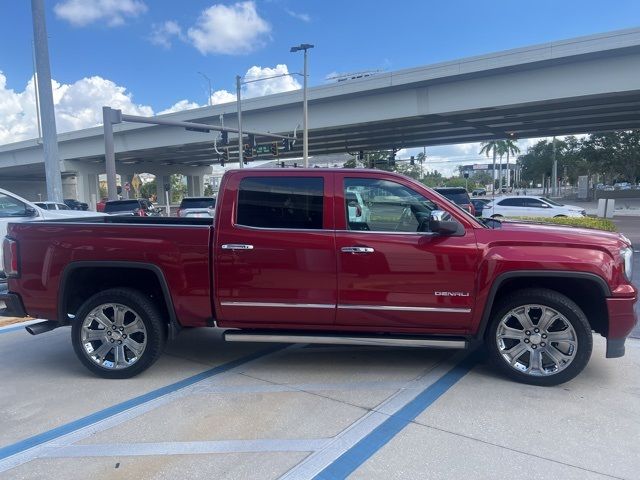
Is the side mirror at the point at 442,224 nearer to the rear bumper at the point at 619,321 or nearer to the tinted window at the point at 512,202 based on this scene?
the rear bumper at the point at 619,321

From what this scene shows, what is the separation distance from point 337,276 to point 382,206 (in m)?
0.79

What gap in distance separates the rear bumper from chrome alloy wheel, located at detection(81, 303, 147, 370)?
424 centimetres

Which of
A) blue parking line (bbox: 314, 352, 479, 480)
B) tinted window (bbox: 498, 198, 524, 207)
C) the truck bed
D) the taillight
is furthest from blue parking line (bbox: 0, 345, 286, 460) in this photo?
tinted window (bbox: 498, 198, 524, 207)

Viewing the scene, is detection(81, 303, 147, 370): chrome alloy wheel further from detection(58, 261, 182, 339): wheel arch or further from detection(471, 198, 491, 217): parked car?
detection(471, 198, 491, 217): parked car

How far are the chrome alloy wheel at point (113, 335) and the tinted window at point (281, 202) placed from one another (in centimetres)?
144

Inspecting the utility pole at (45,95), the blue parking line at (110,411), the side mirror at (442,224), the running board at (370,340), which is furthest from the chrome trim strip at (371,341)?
the utility pole at (45,95)

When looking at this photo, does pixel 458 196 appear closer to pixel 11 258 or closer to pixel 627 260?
pixel 627 260

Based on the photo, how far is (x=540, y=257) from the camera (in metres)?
4.32

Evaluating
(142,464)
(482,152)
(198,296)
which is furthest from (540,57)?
(482,152)

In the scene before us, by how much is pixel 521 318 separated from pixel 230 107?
2919cm

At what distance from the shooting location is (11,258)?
4.87 metres

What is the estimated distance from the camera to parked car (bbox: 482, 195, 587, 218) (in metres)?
21.2

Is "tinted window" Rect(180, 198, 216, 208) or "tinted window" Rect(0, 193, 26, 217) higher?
"tinted window" Rect(0, 193, 26, 217)

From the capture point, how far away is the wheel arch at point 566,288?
170 inches
